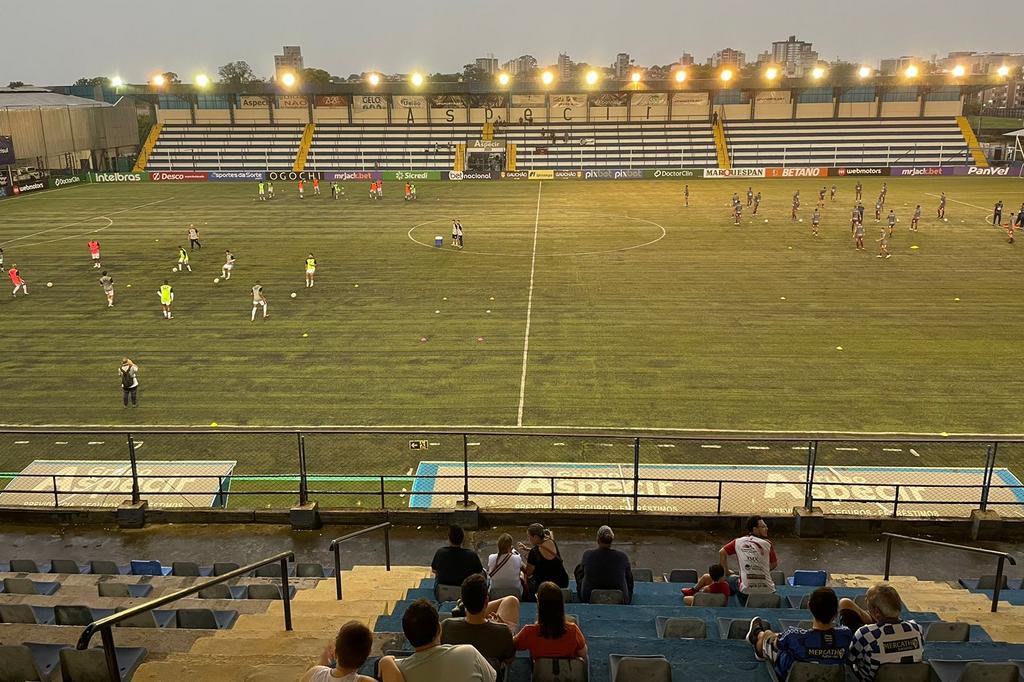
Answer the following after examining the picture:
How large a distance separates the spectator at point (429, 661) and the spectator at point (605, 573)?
350 cm

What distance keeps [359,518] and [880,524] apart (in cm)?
753

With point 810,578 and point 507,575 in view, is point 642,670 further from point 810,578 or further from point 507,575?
point 810,578

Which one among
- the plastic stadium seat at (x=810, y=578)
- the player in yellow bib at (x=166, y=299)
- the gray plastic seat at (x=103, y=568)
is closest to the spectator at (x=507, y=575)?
the plastic stadium seat at (x=810, y=578)

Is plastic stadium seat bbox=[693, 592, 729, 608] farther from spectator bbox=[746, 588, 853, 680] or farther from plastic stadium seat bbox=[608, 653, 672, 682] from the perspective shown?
plastic stadium seat bbox=[608, 653, 672, 682]

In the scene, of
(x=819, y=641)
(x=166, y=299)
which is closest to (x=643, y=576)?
(x=819, y=641)

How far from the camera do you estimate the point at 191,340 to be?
24812 mm

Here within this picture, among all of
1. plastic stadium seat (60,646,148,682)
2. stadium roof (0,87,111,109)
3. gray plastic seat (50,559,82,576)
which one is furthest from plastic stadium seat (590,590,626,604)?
stadium roof (0,87,111,109)

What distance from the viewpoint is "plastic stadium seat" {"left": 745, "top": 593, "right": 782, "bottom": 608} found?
319 inches

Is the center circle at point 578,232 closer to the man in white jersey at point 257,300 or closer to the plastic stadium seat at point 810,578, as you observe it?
the man in white jersey at point 257,300

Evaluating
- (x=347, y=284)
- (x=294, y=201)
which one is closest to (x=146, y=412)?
(x=347, y=284)

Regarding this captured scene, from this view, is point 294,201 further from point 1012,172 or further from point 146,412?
point 1012,172

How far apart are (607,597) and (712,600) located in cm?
110

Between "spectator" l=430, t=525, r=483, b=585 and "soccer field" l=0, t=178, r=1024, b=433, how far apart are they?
10319 mm

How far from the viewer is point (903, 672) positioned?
18.3 ft
